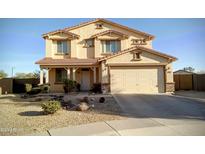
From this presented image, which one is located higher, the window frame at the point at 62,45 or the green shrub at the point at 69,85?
the window frame at the point at 62,45

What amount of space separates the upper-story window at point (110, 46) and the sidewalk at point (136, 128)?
14.5 m

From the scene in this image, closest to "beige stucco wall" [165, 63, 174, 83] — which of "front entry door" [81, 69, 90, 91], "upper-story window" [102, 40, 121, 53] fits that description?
"upper-story window" [102, 40, 121, 53]

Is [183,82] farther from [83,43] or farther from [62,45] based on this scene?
[62,45]

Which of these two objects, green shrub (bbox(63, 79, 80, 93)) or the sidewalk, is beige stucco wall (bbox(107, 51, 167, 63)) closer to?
green shrub (bbox(63, 79, 80, 93))

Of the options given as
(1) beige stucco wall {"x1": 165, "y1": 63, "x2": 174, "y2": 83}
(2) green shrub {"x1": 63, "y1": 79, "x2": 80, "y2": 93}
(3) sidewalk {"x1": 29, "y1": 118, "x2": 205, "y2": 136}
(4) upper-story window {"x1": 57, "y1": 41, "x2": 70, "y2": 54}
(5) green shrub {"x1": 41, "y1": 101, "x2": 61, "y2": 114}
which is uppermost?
(4) upper-story window {"x1": 57, "y1": 41, "x2": 70, "y2": 54}

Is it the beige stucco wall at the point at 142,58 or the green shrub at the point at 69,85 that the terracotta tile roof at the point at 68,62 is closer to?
the green shrub at the point at 69,85

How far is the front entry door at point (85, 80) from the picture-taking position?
20.7m

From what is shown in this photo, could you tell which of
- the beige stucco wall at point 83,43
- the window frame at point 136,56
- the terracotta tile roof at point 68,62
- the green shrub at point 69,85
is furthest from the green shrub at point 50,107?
the beige stucco wall at point 83,43

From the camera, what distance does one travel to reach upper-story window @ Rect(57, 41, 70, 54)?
2120 centimetres

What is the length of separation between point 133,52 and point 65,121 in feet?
37.5

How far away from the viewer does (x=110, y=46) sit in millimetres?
21453

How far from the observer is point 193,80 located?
2111 centimetres
